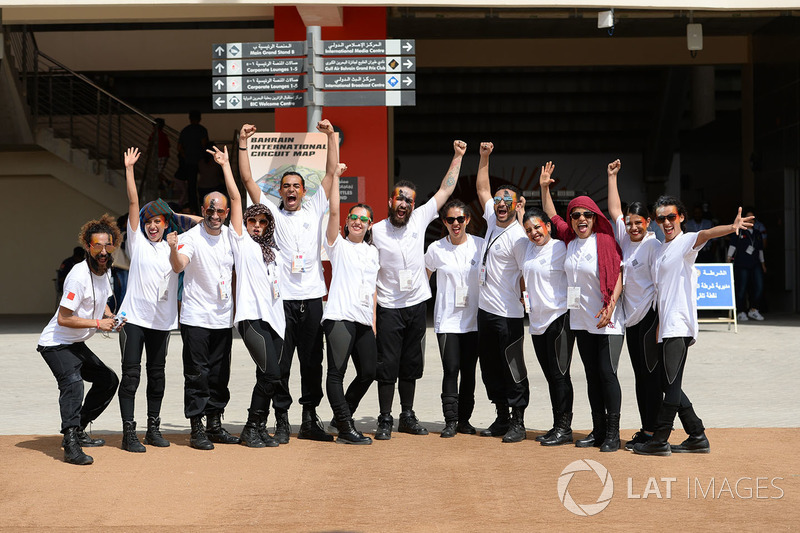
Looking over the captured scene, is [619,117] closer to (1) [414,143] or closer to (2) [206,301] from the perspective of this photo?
(1) [414,143]

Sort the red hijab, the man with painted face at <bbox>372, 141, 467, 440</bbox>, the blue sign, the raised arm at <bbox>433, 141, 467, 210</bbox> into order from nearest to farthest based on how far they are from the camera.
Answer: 1. the red hijab
2. the man with painted face at <bbox>372, 141, 467, 440</bbox>
3. the raised arm at <bbox>433, 141, 467, 210</bbox>
4. the blue sign

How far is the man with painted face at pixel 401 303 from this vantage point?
26.0 ft

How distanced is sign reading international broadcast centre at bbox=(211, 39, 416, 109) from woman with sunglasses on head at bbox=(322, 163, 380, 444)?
2726 millimetres

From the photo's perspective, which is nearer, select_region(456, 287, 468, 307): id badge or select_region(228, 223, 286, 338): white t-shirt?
select_region(228, 223, 286, 338): white t-shirt

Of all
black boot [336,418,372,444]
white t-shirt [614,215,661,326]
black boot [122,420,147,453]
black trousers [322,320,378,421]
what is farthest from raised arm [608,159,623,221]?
black boot [122,420,147,453]

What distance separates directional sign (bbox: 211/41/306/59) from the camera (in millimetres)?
10461

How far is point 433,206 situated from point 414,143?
1506 cm

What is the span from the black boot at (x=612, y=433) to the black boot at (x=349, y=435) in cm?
168

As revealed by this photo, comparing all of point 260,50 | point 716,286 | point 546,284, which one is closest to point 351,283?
point 546,284

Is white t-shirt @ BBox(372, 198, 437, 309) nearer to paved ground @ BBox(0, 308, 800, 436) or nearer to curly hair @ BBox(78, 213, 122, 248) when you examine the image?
paved ground @ BBox(0, 308, 800, 436)

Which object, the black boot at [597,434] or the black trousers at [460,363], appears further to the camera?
the black trousers at [460,363]

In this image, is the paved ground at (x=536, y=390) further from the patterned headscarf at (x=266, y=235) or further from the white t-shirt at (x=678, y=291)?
the patterned headscarf at (x=266, y=235)

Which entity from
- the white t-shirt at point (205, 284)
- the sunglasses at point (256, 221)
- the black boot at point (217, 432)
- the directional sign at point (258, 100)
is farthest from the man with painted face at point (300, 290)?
the directional sign at point (258, 100)

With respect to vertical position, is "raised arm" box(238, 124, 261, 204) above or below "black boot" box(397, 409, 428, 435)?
above
